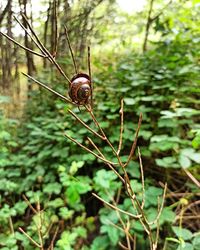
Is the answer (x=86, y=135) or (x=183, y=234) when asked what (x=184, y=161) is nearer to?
(x=183, y=234)

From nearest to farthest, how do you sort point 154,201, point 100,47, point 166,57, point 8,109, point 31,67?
point 154,201 → point 166,57 → point 8,109 → point 31,67 → point 100,47

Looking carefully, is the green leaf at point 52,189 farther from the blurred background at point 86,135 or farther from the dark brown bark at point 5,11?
the dark brown bark at point 5,11

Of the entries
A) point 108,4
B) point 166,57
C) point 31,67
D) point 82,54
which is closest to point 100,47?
point 108,4

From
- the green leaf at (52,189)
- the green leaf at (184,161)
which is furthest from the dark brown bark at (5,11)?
the green leaf at (184,161)

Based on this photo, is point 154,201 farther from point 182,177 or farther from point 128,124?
point 128,124

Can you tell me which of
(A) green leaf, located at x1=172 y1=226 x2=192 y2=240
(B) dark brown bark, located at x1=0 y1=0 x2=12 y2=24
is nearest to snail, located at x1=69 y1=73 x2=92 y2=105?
(A) green leaf, located at x1=172 y1=226 x2=192 y2=240

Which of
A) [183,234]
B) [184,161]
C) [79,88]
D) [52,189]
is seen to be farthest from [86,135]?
[79,88]

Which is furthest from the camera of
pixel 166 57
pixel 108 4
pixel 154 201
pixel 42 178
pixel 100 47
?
pixel 100 47
